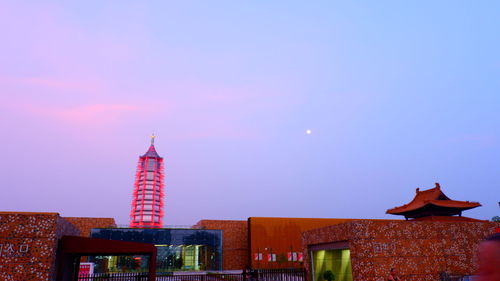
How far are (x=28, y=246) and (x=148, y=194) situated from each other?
6248 centimetres

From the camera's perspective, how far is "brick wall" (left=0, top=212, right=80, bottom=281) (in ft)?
44.1

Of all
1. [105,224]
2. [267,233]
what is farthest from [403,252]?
[105,224]

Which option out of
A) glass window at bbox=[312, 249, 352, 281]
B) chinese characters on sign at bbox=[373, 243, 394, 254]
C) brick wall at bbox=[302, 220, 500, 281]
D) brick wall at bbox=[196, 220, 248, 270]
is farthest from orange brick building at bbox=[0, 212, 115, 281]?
brick wall at bbox=[196, 220, 248, 270]

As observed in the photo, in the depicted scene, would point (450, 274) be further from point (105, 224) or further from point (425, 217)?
point (105, 224)

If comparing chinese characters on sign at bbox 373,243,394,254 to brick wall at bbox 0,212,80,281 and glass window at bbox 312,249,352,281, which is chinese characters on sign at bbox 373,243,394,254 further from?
brick wall at bbox 0,212,80,281

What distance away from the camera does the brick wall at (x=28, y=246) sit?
13.4 meters

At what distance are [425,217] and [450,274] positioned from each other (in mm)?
12147

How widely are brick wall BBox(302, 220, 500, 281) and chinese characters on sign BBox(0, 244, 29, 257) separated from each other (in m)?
15.7

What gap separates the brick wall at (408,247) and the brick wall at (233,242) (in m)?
29.2

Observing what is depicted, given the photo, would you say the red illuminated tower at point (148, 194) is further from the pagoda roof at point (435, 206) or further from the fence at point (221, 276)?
the pagoda roof at point (435, 206)

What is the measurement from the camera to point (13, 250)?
13602 millimetres

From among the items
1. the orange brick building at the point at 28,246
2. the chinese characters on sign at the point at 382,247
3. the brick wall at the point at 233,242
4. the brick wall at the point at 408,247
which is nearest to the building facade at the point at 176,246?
the brick wall at the point at 233,242

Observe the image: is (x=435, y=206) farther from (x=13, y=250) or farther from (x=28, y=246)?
(x=13, y=250)

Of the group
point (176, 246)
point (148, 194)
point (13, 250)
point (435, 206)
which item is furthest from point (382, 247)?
point (148, 194)
